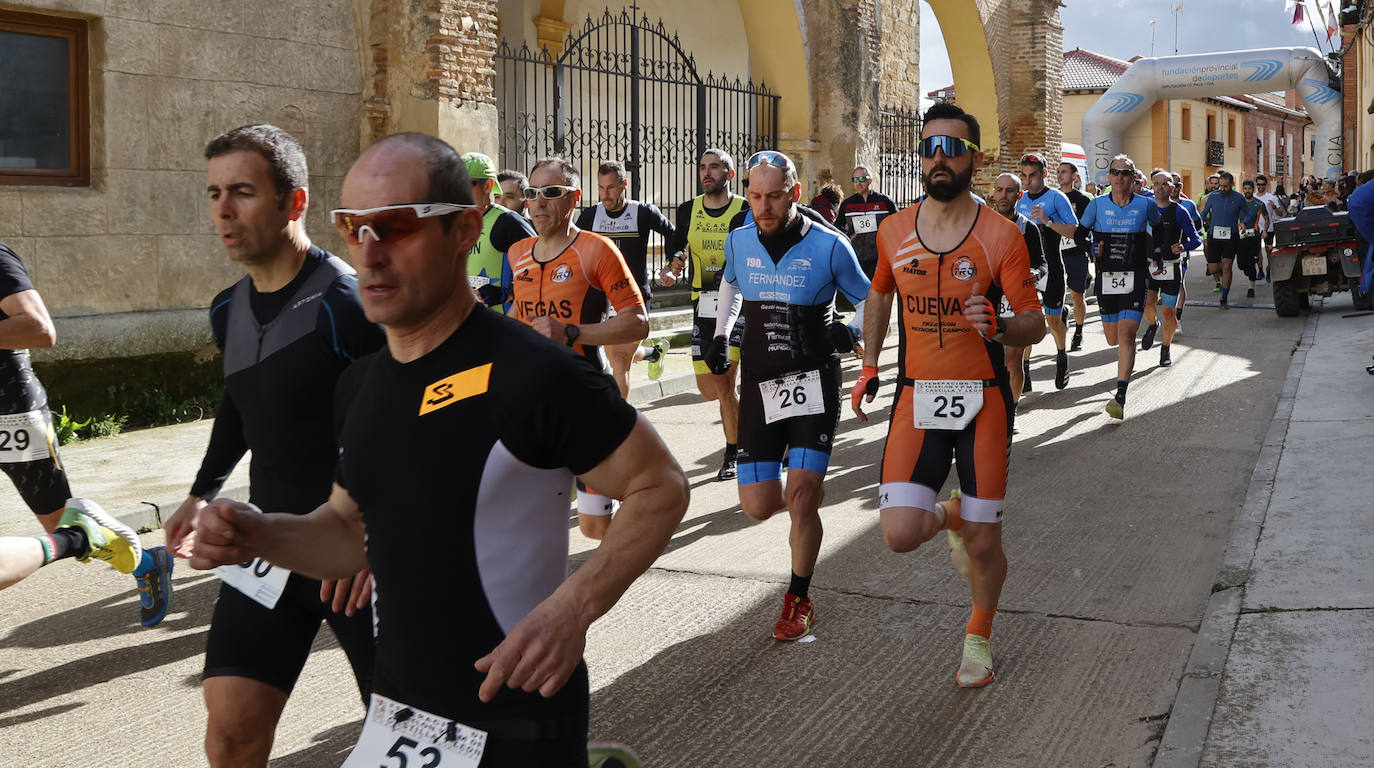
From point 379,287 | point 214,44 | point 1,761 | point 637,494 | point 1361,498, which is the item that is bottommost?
point 1,761

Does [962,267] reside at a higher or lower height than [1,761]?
higher

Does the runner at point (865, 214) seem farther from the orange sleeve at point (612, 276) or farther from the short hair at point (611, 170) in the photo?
the orange sleeve at point (612, 276)

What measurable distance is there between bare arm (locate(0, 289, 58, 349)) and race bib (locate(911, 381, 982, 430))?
10.5 feet

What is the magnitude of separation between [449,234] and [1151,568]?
500 centimetres

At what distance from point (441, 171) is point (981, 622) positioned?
3.24 metres

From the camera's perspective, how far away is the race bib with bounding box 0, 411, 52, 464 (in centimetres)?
517

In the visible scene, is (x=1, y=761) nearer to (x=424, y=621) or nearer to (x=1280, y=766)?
(x=424, y=621)

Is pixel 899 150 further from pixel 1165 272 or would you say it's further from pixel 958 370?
pixel 958 370

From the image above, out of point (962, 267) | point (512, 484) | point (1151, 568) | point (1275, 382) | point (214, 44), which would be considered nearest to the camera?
point (512, 484)

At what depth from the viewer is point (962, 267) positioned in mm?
4816

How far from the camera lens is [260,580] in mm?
3012

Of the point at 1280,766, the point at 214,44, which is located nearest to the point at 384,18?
the point at 214,44

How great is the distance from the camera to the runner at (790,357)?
535 cm

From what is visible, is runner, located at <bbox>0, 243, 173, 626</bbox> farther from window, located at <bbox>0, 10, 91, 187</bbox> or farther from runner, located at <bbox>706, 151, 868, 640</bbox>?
window, located at <bbox>0, 10, 91, 187</bbox>
